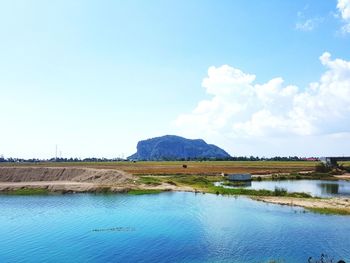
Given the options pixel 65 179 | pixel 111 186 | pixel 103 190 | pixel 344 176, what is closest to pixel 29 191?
pixel 103 190

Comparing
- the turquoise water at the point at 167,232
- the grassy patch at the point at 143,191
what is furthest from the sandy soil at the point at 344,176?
the grassy patch at the point at 143,191

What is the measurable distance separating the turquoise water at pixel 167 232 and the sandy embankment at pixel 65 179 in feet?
56.2

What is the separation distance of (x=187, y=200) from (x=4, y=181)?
5652 centimetres

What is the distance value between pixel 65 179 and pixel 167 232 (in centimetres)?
6471

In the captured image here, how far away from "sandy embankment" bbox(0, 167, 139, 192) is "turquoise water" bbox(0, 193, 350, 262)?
1713cm

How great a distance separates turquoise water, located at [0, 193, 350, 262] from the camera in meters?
35.4

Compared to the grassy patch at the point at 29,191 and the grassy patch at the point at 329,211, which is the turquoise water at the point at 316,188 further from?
the grassy patch at the point at 29,191

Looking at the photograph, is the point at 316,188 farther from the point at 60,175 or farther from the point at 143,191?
the point at 60,175

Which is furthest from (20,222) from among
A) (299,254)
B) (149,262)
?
(299,254)

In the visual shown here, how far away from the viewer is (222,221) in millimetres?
49656

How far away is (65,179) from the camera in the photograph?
102 metres

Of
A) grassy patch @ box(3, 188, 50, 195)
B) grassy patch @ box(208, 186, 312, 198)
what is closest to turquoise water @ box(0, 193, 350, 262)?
grassy patch @ box(208, 186, 312, 198)

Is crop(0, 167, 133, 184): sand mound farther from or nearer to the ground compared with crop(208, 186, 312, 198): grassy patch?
farther from the ground

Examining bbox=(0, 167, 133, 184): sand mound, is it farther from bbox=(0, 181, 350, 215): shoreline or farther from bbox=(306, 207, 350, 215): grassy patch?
bbox=(306, 207, 350, 215): grassy patch
